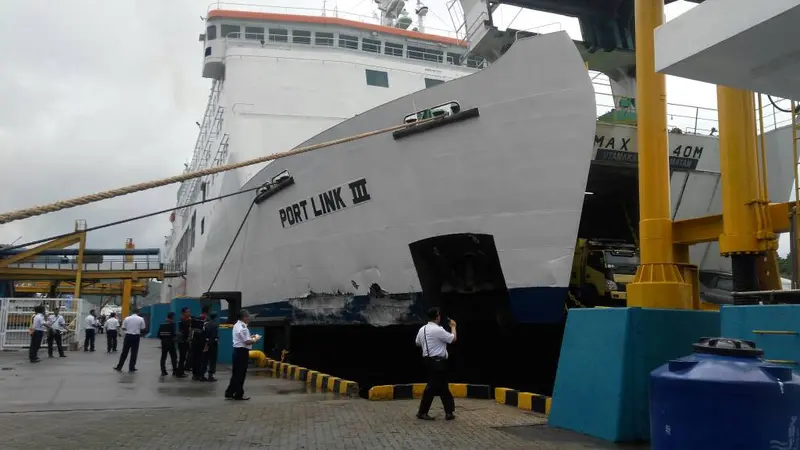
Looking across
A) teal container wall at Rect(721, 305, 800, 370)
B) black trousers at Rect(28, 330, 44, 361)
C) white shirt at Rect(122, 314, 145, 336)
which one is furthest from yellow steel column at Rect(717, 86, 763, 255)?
black trousers at Rect(28, 330, 44, 361)

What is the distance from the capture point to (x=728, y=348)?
9.62 ft

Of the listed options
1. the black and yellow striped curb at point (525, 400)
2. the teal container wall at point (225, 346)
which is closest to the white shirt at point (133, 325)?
the teal container wall at point (225, 346)

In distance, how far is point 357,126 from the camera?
10078 mm

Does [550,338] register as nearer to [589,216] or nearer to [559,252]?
[559,252]

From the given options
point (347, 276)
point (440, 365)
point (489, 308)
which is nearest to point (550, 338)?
point (489, 308)

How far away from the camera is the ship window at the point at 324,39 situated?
1527 cm

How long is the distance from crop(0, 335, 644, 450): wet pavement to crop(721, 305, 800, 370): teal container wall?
1323 mm

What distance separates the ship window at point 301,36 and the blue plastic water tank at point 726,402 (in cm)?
1378

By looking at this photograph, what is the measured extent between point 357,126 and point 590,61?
16.5 feet

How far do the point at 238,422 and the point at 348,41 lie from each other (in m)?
11.4

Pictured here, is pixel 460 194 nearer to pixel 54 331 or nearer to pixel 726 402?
pixel 726 402

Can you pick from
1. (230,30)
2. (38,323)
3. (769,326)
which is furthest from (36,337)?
(769,326)

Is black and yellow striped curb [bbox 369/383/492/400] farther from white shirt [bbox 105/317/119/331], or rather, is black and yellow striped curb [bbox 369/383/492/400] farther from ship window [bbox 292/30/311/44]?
white shirt [bbox 105/317/119/331]

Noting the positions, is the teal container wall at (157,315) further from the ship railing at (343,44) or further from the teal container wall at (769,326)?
the teal container wall at (769,326)
